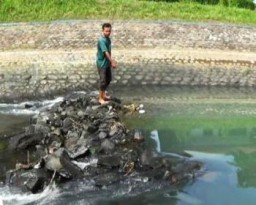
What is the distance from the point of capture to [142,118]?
50.0ft

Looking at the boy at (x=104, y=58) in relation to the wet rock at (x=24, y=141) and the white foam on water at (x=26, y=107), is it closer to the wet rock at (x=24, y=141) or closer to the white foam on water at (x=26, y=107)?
the white foam on water at (x=26, y=107)

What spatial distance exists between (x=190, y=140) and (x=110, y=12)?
1447 centimetres

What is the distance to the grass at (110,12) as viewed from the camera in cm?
2605

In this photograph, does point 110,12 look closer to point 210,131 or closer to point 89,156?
point 210,131

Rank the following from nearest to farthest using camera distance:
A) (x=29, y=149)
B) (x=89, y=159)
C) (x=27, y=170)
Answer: (x=27, y=170) < (x=89, y=159) < (x=29, y=149)

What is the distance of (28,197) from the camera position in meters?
9.91

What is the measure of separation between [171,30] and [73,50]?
440 centimetres

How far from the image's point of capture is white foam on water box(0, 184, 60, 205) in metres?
9.76

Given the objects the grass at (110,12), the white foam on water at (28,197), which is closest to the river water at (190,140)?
the white foam on water at (28,197)

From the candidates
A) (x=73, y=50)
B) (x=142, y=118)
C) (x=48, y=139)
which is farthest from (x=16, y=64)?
(x=48, y=139)

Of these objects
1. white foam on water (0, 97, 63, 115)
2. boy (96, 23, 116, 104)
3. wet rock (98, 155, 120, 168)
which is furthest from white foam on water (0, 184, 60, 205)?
white foam on water (0, 97, 63, 115)

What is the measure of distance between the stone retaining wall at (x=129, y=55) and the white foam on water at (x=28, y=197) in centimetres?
832

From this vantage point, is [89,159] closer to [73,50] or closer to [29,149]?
[29,149]

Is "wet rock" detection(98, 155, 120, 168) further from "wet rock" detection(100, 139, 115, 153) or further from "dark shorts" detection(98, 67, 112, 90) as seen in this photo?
"dark shorts" detection(98, 67, 112, 90)
